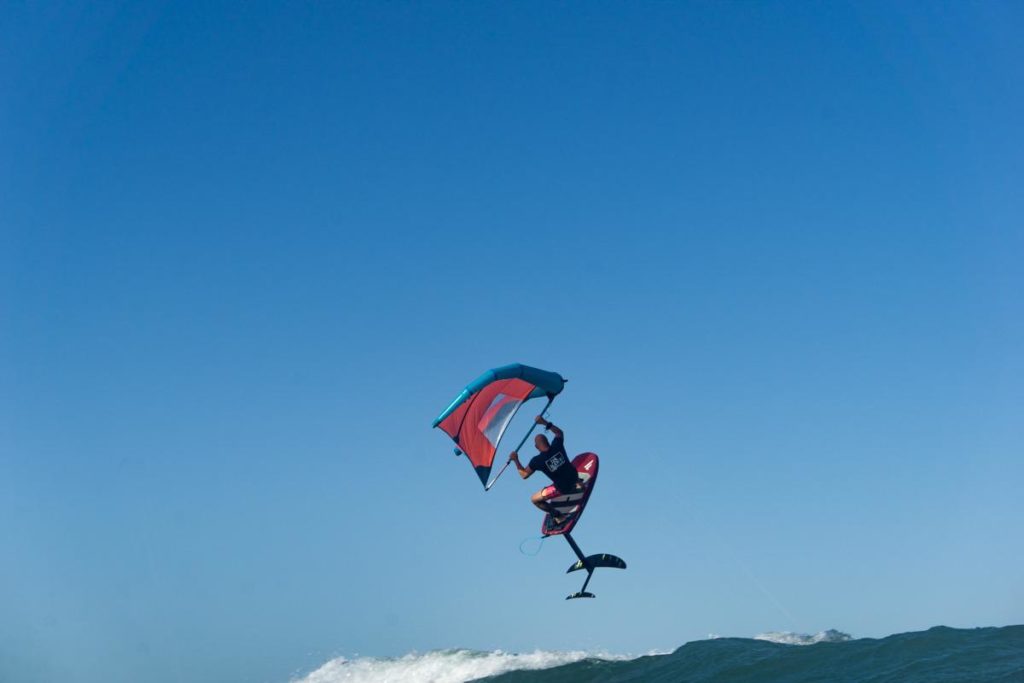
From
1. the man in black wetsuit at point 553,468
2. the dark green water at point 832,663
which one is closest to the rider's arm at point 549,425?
the man in black wetsuit at point 553,468

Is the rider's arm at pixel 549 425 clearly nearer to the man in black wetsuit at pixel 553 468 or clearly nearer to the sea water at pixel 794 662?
the man in black wetsuit at pixel 553 468

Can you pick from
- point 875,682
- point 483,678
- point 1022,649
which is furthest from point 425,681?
point 1022,649

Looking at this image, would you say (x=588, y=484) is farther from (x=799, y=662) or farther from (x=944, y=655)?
(x=944, y=655)

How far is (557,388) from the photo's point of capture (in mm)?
15531

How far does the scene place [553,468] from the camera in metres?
14.9

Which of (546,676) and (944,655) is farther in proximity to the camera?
(546,676)

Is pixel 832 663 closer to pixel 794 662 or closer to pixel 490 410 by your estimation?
pixel 794 662

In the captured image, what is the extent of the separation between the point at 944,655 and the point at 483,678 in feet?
34.7

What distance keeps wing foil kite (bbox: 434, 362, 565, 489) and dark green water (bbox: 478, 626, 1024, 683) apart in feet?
19.9

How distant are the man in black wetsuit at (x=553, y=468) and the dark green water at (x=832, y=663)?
5.15 m

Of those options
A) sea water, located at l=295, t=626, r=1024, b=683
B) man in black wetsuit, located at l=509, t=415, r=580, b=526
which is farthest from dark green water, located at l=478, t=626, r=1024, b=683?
man in black wetsuit, located at l=509, t=415, r=580, b=526

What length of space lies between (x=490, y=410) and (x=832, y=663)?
8581 millimetres

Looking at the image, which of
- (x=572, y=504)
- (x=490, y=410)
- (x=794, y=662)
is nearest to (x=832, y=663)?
(x=794, y=662)

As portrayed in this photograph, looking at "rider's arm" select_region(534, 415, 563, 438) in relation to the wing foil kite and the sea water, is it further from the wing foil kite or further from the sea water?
the sea water
